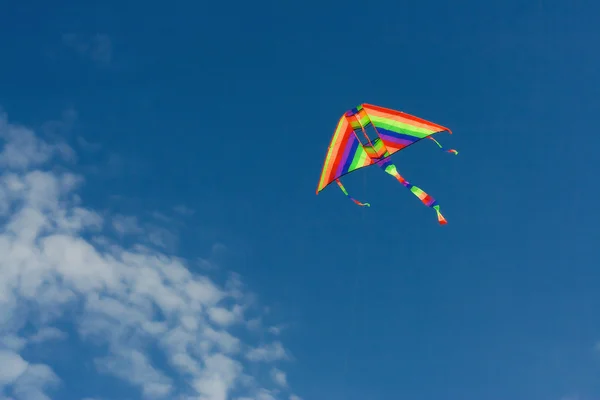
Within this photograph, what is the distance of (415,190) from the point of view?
18266mm

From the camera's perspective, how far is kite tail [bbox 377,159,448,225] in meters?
17.0

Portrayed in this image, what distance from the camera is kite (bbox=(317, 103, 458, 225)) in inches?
765

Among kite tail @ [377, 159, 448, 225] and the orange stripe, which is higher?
the orange stripe

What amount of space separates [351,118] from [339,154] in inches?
59.9

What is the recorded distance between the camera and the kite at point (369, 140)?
19.4 meters

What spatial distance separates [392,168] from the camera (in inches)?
764

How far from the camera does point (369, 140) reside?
19.9 metres

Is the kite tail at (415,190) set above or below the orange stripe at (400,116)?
below

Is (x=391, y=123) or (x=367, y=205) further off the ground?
(x=391, y=123)

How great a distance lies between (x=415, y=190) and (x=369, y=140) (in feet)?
9.74

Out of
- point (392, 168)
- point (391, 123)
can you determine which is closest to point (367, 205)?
point (392, 168)

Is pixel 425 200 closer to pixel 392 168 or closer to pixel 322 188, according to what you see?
pixel 392 168

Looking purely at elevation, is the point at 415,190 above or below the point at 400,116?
below

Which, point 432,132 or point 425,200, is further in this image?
point 432,132
